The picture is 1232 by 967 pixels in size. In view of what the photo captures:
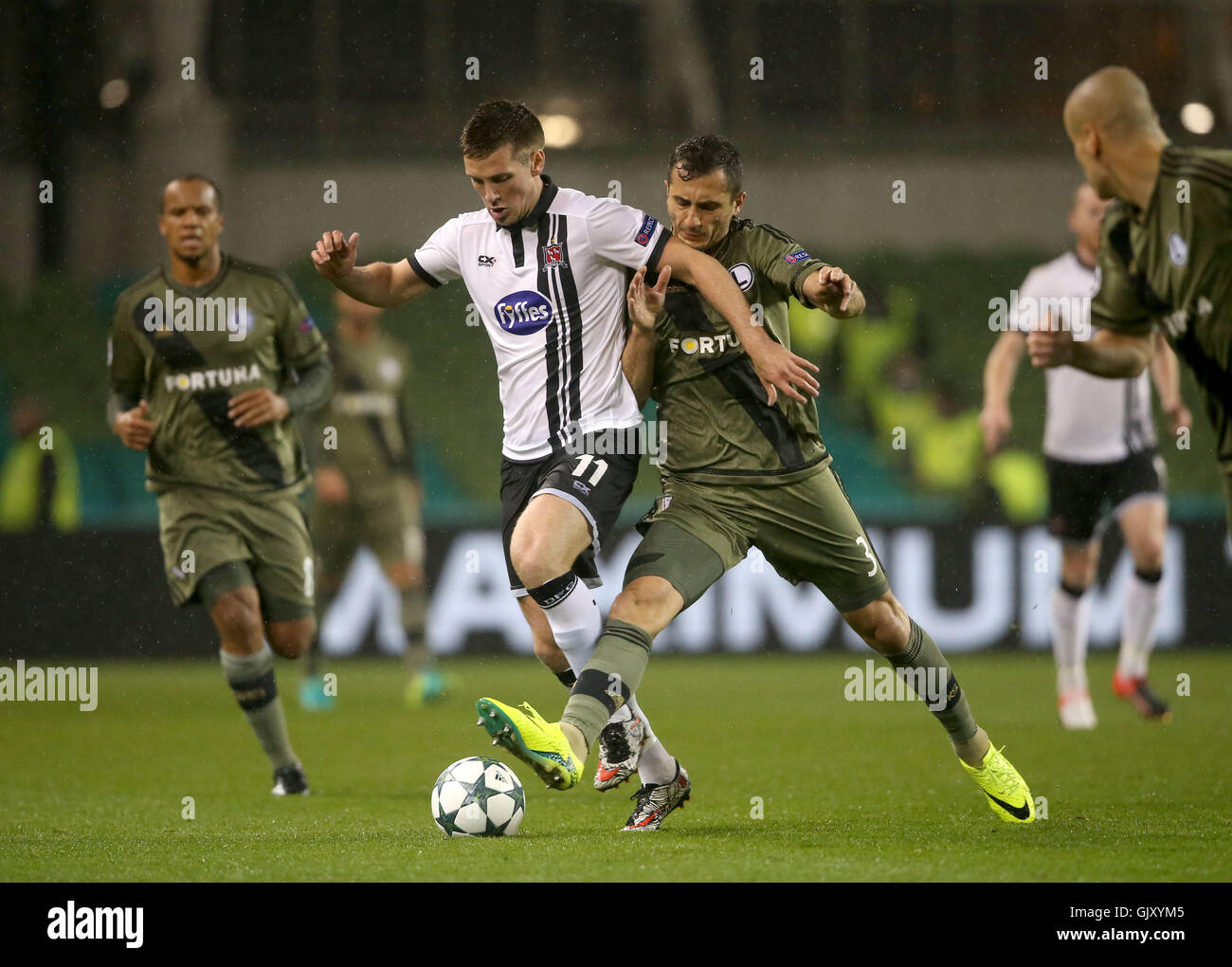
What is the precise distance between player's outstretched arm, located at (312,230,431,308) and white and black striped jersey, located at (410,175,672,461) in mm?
283

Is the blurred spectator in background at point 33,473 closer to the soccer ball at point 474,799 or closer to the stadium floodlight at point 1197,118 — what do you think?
the soccer ball at point 474,799

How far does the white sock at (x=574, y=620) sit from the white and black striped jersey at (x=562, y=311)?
0.48 m

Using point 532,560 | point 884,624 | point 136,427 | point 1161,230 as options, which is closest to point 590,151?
point 136,427

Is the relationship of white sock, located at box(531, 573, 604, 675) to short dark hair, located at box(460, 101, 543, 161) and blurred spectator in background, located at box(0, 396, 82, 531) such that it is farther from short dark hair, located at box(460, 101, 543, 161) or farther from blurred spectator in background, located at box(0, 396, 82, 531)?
blurred spectator in background, located at box(0, 396, 82, 531)

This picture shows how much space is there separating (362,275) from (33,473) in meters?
8.46

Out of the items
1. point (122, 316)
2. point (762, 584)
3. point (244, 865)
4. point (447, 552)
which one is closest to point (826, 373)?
point (762, 584)

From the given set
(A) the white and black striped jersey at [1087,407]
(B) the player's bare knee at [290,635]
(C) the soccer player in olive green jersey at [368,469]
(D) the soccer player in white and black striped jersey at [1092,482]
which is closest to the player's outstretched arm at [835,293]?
(B) the player's bare knee at [290,635]

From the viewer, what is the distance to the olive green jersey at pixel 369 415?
9.54 m

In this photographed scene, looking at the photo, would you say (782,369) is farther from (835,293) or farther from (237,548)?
(237,548)

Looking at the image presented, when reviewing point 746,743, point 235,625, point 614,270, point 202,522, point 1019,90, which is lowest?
point 746,743

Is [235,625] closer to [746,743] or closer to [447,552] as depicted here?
[746,743]

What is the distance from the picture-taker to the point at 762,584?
34.9 feet

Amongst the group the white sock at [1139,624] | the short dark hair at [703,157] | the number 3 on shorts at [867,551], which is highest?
the short dark hair at [703,157]
